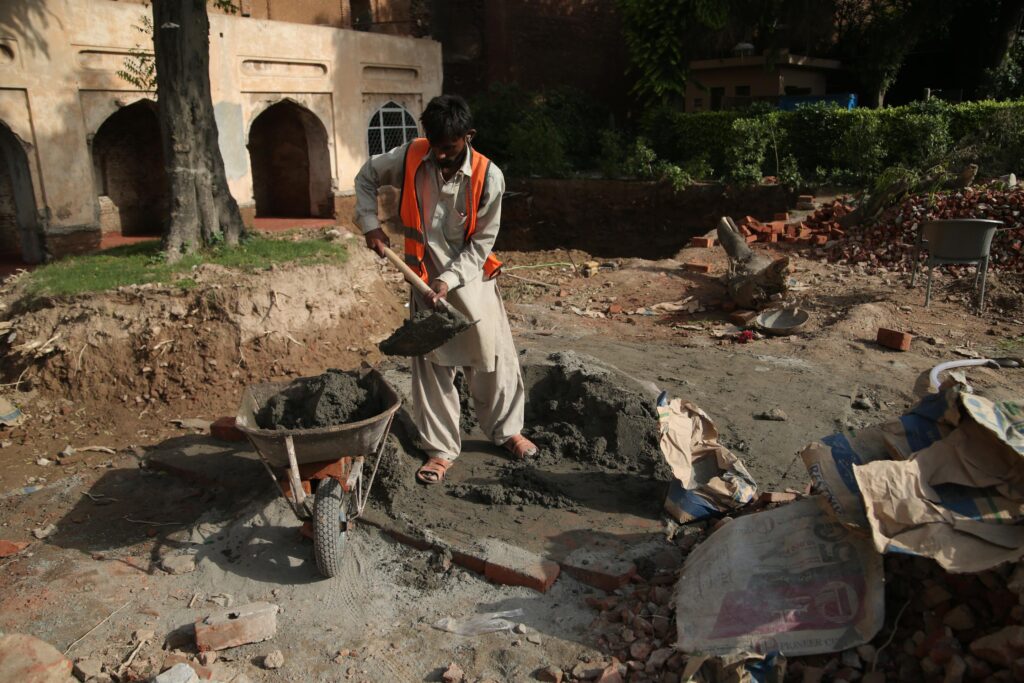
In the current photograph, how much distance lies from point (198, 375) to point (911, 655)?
579 centimetres

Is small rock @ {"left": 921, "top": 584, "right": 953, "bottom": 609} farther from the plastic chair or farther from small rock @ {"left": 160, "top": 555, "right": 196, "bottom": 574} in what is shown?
the plastic chair

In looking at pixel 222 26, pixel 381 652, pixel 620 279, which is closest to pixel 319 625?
pixel 381 652

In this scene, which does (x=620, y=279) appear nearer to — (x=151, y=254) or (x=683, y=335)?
(x=683, y=335)

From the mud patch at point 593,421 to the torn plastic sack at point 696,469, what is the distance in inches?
15.0

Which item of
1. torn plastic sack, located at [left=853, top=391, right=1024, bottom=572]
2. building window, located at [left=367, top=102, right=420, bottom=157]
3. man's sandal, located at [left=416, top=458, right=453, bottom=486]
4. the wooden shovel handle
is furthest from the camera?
building window, located at [left=367, top=102, right=420, bottom=157]

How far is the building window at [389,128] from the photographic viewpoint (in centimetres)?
1661

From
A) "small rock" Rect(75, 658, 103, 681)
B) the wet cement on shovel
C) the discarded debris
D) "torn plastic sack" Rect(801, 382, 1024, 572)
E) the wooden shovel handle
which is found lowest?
"small rock" Rect(75, 658, 103, 681)

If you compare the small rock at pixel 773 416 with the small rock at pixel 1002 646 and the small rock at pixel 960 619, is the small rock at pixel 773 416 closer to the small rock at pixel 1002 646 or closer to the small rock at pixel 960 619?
the small rock at pixel 960 619

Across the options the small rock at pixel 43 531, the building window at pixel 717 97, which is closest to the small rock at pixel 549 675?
the small rock at pixel 43 531

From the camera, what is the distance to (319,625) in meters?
3.53

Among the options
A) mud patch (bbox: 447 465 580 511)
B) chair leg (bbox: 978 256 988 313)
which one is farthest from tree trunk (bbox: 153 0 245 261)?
chair leg (bbox: 978 256 988 313)

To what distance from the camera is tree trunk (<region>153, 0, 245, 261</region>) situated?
26.3 feet

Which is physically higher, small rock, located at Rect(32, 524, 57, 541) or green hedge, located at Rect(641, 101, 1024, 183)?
A: green hedge, located at Rect(641, 101, 1024, 183)

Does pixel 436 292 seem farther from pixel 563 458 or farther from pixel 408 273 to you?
pixel 563 458
